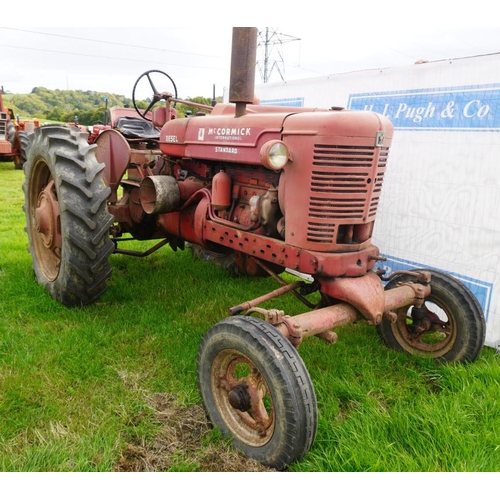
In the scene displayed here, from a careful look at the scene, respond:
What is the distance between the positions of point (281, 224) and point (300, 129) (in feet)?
1.92

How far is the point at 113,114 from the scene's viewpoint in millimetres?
7094

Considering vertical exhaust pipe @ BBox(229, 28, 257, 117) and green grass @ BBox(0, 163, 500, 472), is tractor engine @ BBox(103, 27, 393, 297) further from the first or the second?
green grass @ BBox(0, 163, 500, 472)

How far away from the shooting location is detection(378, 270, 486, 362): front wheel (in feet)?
10.2

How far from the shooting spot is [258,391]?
240 centimetres

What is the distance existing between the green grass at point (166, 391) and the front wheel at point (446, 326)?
0.10 metres

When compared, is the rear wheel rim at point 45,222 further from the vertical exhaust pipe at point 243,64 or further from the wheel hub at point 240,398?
the wheel hub at point 240,398

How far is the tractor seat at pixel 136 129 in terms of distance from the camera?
5125 millimetres

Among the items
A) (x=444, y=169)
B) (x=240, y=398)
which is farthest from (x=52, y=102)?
(x=240, y=398)

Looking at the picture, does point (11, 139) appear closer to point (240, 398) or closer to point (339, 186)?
point (339, 186)

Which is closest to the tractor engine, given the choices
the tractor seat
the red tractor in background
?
the tractor seat

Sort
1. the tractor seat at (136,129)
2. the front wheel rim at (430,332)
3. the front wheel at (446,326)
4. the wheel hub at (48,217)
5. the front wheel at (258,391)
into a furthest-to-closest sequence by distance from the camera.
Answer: the tractor seat at (136,129), the wheel hub at (48,217), the front wheel rim at (430,332), the front wheel at (446,326), the front wheel at (258,391)

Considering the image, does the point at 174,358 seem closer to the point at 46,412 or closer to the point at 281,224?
the point at 46,412

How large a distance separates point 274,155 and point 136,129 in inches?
125

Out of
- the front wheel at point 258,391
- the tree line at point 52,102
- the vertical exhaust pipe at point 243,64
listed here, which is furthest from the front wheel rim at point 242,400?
the tree line at point 52,102
